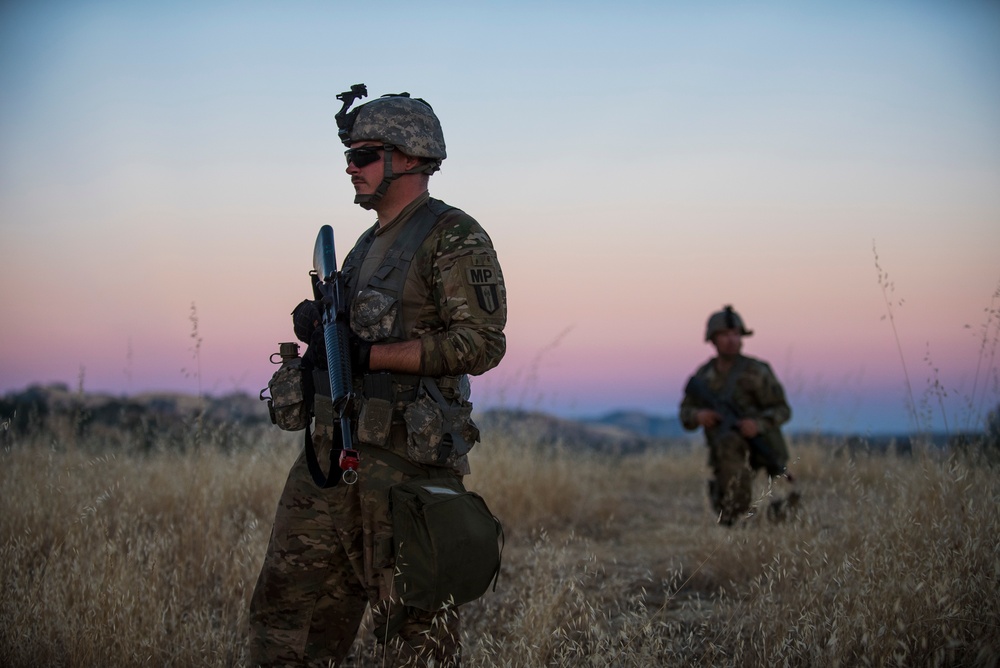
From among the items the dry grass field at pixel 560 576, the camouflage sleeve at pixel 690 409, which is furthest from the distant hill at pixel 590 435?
the dry grass field at pixel 560 576

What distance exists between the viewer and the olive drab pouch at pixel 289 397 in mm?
3369

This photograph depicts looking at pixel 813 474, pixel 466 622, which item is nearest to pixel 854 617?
pixel 466 622

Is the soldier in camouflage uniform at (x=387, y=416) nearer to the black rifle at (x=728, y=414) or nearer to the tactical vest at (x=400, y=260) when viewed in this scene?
the tactical vest at (x=400, y=260)

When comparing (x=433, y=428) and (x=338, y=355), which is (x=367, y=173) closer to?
(x=338, y=355)

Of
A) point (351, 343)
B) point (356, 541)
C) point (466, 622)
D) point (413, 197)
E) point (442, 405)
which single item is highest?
point (413, 197)

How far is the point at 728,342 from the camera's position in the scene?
322 inches

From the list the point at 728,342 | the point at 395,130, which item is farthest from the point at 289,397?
the point at 728,342

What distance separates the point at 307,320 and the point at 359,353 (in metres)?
0.31

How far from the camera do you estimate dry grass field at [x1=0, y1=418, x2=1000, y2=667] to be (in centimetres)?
352

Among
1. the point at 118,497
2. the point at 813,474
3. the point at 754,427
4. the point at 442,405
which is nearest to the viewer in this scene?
the point at 442,405

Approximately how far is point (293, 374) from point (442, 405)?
2.12 ft

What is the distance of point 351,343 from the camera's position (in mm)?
3240

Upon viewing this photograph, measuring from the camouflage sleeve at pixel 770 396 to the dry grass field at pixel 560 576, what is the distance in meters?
1.00

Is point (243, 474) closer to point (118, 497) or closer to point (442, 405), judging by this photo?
point (118, 497)
